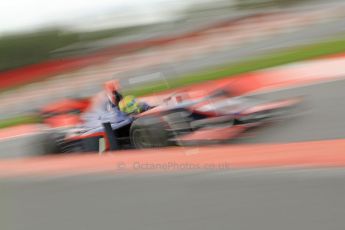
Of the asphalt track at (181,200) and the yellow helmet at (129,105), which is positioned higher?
the yellow helmet at (129,105)

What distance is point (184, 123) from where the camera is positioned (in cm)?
542

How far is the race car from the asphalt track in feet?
3.79

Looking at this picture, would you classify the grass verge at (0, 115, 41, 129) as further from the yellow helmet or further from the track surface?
the track surface

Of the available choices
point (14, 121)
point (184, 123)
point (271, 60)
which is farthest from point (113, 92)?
point (14, 121)

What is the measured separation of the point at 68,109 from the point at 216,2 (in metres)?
13.0

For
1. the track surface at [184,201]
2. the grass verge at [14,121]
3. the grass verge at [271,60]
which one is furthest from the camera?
the grass verge at [14,121]

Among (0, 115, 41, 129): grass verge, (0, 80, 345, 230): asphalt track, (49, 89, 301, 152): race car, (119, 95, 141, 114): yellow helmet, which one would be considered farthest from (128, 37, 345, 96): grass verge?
(0, 80, 345, 230): asphalt track

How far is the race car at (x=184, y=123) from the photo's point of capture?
202 inches

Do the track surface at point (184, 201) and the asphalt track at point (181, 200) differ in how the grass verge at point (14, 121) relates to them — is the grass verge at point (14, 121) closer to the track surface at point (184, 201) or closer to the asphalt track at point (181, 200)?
the asphalt track at point (181, 200)

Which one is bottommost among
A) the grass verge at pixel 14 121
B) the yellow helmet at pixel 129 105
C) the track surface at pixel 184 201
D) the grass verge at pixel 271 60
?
the track surface at pixel 184 201

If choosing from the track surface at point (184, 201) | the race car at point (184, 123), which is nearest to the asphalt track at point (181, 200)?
the track surface at point (184, 201)

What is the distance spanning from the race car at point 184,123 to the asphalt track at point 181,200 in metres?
1.15

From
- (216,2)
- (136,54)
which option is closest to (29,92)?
(136,54)

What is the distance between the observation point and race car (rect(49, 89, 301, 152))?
16.8ft
